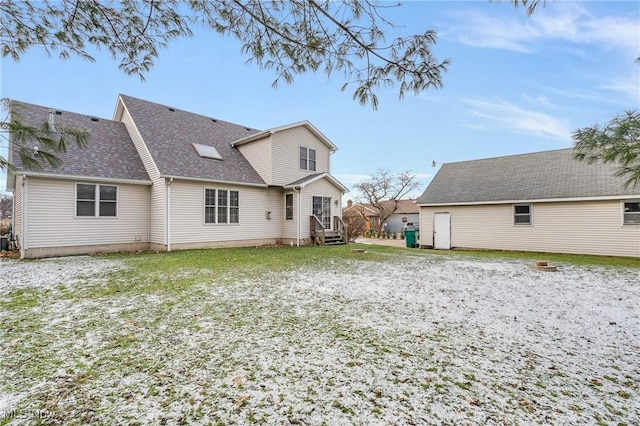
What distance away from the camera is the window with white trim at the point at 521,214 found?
14234mm

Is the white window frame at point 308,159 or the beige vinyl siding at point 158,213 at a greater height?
the white window frame at point 308,159

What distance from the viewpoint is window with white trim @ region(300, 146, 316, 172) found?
15.6m

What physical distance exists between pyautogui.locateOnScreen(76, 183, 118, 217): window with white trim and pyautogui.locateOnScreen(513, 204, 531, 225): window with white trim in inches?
Result: 697

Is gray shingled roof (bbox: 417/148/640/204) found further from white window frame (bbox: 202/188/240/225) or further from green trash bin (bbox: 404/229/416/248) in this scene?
white window frame (bbox: 202/188/240/225)

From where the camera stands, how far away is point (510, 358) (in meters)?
3.19

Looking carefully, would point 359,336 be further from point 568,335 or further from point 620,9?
point 620,9

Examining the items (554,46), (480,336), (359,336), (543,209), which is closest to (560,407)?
(480,336)

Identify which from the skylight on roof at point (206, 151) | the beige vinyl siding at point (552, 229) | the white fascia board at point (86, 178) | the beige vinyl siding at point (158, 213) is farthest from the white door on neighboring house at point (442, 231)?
the white fascia board at point (86, 178)

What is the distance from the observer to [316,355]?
317 centimetres

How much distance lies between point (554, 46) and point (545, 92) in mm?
4568

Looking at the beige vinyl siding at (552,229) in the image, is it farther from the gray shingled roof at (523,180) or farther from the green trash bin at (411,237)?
the green trash bin at (411,237)

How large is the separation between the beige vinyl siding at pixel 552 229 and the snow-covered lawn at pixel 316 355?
28.1 feet

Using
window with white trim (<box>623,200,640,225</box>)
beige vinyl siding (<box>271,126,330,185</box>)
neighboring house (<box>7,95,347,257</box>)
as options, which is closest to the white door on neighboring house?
neighboring house (<box>7,95,347,257</box>)

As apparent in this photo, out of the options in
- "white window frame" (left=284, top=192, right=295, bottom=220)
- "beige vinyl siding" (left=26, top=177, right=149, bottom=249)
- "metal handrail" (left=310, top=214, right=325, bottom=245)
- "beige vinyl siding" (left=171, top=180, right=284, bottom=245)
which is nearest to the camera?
"beige vinyl siding" (left=26, top=177, right=149, bottom=249)
